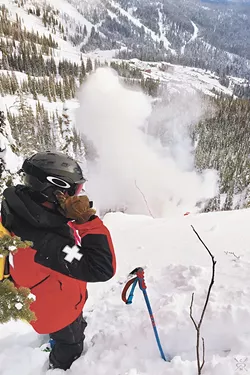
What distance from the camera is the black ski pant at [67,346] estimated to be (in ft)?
9.75

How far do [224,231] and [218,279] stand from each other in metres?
2.33

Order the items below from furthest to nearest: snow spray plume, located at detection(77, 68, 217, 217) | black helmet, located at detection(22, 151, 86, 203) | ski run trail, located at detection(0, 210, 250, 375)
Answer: snow spray plume, located at detection(77, 68, 217, 217), ski run trail, located at detection(0, 210, 250, 375), black helmet, located at detection(22, 151, 86, 203)

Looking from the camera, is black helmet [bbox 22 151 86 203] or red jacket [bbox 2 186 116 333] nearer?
red jacket [bbox 2 186 116 333]

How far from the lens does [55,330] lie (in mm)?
2791

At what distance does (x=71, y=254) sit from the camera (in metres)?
2.22

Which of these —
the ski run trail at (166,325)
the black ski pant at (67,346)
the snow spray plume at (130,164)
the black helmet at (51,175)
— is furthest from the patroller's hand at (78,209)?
the snow spray plume at (130,164)

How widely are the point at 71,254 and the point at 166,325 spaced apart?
184cm

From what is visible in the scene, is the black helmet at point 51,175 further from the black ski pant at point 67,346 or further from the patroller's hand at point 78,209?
the black ski pant at point 67,346

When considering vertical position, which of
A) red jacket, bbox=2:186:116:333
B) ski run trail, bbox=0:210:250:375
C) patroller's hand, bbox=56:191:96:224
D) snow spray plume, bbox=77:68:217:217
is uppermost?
patroller's hand, bbox=56:191:96:224

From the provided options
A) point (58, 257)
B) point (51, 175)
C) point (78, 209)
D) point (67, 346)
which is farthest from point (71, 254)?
point (67, 346)

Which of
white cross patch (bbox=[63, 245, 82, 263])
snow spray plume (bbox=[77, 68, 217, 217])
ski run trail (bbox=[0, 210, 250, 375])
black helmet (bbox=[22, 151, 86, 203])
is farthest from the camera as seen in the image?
snow spray plume (bbox=[77, 68, 217, 217])

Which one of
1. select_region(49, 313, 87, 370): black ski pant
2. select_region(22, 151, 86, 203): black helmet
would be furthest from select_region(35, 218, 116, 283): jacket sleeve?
select_region(49, 313, 87, 370): black ski pant

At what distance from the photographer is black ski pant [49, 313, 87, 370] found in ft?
9.75

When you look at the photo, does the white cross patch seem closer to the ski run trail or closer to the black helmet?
the black helmet
